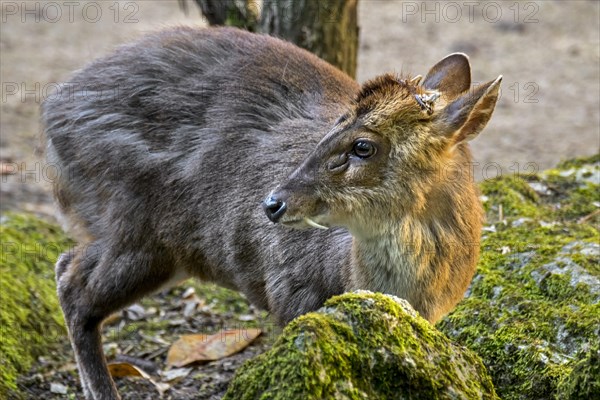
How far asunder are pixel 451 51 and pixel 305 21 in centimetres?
557

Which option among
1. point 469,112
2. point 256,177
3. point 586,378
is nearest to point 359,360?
point 586,378

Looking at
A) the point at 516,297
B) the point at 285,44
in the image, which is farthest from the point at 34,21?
the point at 516,297

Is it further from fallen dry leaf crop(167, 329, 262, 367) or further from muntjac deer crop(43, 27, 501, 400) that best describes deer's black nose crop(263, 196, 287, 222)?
fallen dry leaf crop(167, 329, 262, 367)

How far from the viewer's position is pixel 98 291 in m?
5.51

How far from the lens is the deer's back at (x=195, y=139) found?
5.18 m

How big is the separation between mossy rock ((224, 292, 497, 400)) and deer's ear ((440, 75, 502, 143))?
951mm

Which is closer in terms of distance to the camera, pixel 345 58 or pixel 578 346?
pixel 578 346

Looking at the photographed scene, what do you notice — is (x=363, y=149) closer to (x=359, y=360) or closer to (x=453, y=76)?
(x=453, y=76)

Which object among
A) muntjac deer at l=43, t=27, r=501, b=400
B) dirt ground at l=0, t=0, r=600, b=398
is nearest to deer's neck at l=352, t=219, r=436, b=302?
muntjac deer at l=43, t=27, r=501, b=400

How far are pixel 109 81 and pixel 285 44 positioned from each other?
0.97m

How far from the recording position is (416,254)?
14.8ft

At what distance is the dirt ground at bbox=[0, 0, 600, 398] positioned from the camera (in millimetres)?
9992

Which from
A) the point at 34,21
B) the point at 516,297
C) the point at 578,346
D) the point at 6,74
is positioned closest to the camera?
the point at 578,346

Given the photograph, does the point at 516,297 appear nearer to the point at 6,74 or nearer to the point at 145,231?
the point at 145,231
